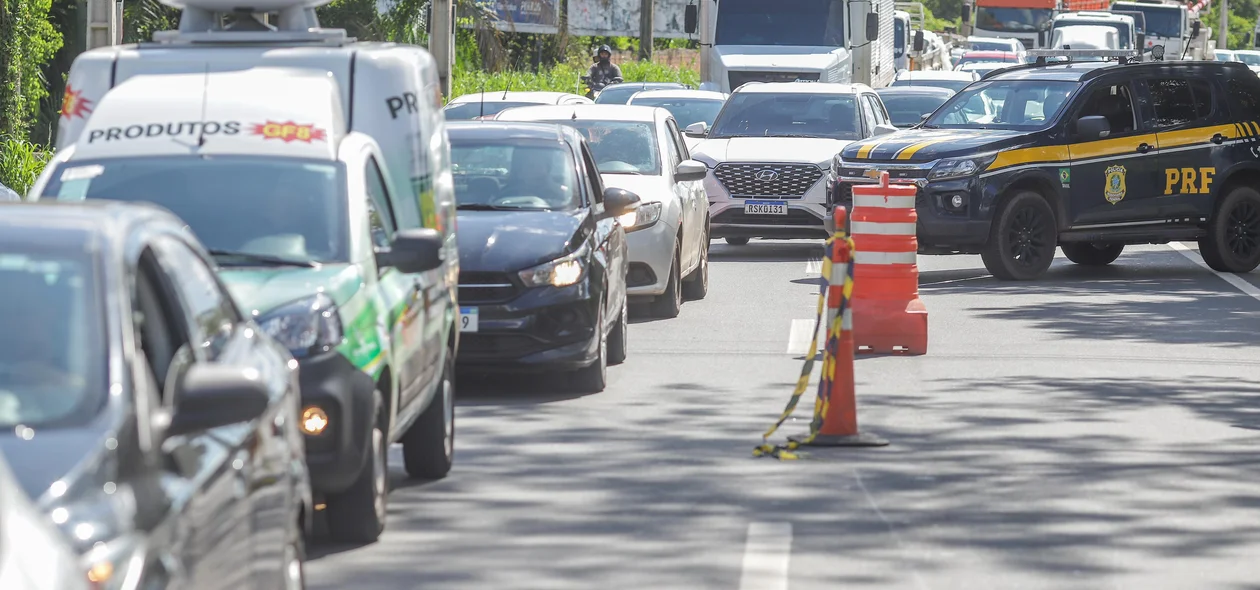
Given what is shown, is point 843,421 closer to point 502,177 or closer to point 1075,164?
point 502,177

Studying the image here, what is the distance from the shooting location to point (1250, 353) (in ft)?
44.9

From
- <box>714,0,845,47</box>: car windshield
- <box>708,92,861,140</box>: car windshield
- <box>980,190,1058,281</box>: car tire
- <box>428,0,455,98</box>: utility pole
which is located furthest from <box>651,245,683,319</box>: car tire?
<box>714,0,845,47</box>: car windshield

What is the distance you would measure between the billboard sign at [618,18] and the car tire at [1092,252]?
36034 millimetres

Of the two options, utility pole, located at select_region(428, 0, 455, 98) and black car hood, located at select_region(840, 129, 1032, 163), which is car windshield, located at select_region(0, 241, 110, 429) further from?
utility pole, located at select_region(428, 0, 455, 98)

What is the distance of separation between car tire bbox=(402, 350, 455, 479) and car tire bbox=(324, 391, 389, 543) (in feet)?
3.79

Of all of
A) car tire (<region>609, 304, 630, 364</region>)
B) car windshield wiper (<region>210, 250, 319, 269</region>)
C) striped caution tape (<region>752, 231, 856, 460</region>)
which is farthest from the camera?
car tire (<region>609, 304, 630, 364</region>)

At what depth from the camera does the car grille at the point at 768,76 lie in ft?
104

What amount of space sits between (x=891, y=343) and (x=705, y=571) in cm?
651

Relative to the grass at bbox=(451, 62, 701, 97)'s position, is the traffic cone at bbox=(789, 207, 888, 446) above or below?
below

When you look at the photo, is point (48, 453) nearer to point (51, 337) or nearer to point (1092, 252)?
point (51, 337)

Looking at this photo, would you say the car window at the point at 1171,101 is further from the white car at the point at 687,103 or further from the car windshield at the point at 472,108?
the white car at the point at 687,103

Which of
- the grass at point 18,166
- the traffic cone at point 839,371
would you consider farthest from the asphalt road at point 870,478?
the grass at point 18,166

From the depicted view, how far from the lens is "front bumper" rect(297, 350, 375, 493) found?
696cm

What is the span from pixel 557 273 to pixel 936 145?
799 cm
